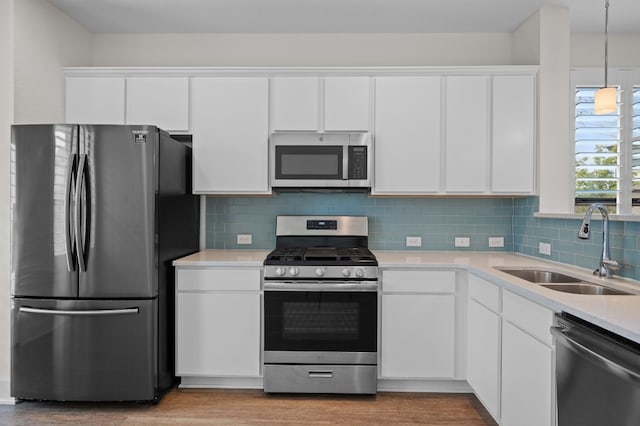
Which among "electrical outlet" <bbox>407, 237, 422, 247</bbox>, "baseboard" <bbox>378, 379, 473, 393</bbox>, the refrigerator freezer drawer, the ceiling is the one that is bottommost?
"baseboard" <bbox>378, 379, 473, 393</bbox>

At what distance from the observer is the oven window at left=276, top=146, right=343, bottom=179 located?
118 inches

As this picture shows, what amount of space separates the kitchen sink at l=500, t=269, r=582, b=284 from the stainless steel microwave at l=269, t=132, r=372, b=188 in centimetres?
117

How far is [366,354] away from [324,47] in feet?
8.00

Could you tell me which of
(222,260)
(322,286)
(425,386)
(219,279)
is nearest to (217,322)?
(219,279)

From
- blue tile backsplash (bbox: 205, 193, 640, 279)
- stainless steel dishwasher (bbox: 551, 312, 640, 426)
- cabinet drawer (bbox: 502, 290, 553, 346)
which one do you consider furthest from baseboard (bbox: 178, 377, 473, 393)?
stainless steel dishwasher (bbox: 551, 312, 640, 426)

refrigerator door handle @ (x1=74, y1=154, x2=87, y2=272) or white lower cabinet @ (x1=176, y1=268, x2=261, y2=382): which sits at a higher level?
refrigerator door handle @ (x1=74, y1=154, x2=87, y2=272)

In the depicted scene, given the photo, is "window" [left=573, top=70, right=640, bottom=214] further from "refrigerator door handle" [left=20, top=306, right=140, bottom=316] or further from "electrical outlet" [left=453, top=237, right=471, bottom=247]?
"refrigerator door handle" [left=20, top=306, right=140, bottom=316]

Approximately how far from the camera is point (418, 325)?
2.72 m

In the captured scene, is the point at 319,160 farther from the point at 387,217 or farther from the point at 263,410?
the point at 263,410

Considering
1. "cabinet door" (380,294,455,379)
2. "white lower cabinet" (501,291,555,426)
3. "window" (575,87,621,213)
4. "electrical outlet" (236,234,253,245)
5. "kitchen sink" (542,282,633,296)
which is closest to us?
"white lower cabinet" (501,291,555,426)

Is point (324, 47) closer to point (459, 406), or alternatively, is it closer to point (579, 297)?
point (579, 297)

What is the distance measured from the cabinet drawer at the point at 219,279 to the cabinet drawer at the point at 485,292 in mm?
1418

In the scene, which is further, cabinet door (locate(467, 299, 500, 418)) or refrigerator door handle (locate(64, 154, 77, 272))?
refrigerator door handle (locate(64, 154, 77, 272))

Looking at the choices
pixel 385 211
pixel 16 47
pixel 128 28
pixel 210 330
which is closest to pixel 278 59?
pixel 128 28
